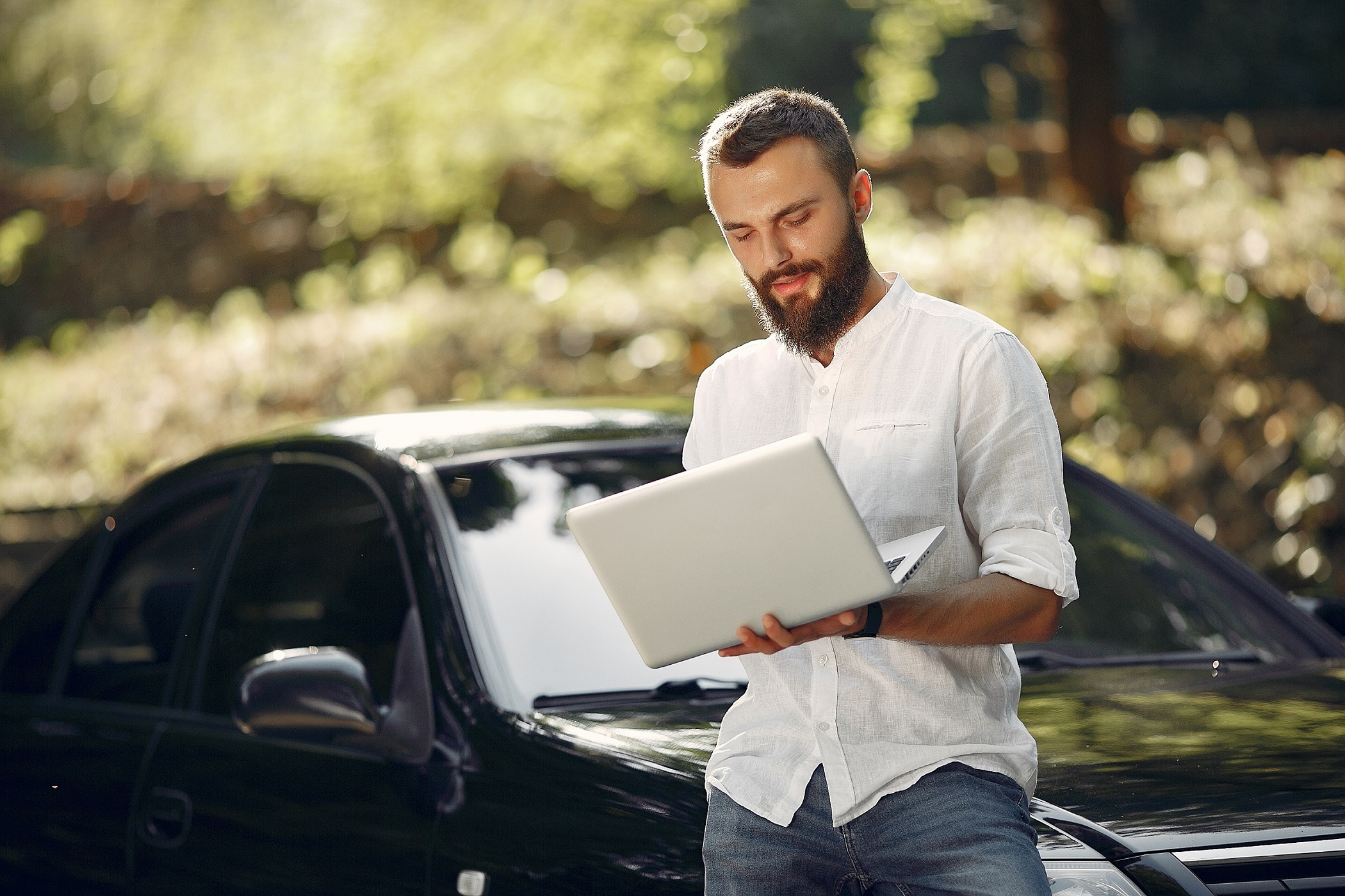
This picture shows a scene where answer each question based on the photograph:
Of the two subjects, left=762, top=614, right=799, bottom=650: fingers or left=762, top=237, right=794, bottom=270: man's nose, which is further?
left=762, top=237, right=794, bottom=270: man's nose

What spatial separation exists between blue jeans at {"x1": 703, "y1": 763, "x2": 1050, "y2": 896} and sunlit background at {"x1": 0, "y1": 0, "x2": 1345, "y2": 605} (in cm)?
634

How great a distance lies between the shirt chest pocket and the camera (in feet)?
6.57

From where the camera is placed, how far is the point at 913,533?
79.6 inches

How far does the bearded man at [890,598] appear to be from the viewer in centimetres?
189

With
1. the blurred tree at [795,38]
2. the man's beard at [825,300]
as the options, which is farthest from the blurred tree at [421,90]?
the man's beard at [825,300]

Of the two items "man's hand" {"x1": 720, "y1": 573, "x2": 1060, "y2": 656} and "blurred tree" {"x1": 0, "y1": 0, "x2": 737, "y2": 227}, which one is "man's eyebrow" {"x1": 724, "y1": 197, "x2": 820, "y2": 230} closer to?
"man's hand" {"x1": 720, "y1": 573, "x2": 1060, "y2": 656}

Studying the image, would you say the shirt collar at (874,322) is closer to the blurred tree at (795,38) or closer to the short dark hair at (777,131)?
the short dark hair at (777,131)

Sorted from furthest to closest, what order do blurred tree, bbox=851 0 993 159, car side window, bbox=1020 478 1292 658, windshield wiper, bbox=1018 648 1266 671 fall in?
blurred tree, bbox=851 0 993 159 → car side window, bbox=1020 478 1292 658 → windshield wiper, bbox=1018 648 1266 671

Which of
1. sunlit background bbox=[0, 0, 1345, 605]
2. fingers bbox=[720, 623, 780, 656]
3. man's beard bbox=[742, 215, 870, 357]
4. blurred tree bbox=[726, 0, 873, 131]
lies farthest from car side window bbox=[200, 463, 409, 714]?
blurred tree bbox=[726, 0, 873, 131]

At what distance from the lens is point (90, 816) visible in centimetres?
364

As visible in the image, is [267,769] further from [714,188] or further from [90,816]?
[714,188]

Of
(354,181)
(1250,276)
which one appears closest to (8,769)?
(1250,276)

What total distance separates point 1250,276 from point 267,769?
705cm

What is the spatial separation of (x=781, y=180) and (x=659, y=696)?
118cm
